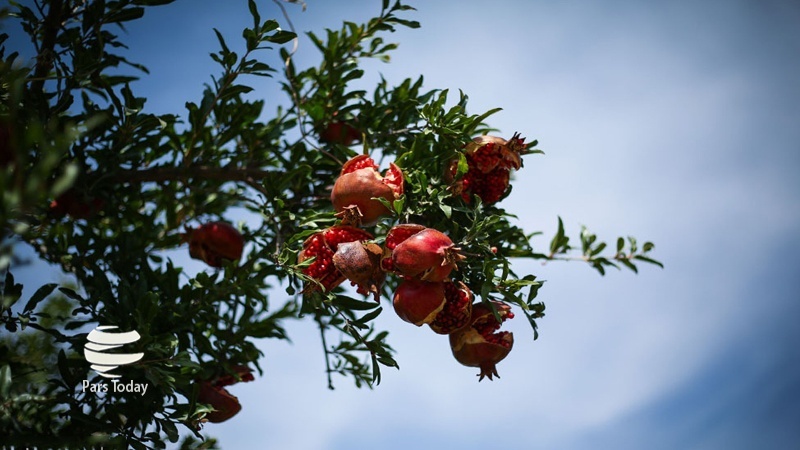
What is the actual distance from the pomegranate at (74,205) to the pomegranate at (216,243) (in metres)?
0.30

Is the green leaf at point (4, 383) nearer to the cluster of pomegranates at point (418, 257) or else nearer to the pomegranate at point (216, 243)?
the cluster of pomegranates at point (418, 257)

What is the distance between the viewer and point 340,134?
1.96 metres

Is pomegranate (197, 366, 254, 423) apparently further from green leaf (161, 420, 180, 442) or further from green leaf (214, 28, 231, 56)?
green leaf (214, 28, 231, 56)

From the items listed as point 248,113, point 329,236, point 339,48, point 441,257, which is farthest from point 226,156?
point 441,257

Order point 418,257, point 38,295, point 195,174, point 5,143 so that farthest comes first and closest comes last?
point 195,174 → point 38,295 → point 5,143 → point 418,257

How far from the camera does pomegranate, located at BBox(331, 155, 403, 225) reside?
1.36 metres

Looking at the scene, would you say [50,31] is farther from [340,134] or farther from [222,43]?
[340,134]

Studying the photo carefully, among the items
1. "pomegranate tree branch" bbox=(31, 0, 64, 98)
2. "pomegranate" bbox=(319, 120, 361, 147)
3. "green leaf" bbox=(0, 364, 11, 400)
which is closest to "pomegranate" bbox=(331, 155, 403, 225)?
→ "pomegranate" bbox=(319, 120, 361, 147)

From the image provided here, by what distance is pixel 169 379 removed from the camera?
1.43 meters

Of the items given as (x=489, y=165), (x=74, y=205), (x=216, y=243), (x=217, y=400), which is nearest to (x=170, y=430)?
(x=217, y=400)

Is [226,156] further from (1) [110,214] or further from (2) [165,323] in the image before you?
(2) [165,323]

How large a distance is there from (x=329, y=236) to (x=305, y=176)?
53 cm

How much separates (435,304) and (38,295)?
0.96 meters

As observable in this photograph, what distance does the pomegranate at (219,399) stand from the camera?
5.58 feet
